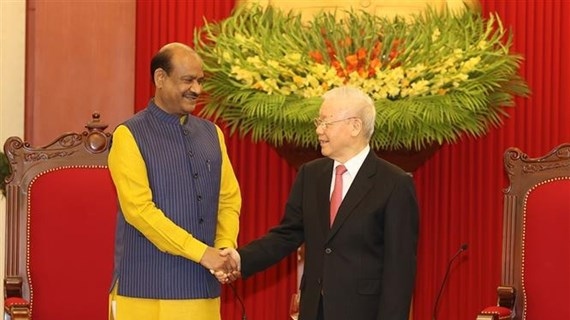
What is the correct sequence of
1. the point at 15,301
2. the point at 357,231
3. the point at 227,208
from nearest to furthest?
1. the point at 357,231
2. the point at 227,208
3. the point at 15,301

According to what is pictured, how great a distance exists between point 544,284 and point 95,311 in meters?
1.76

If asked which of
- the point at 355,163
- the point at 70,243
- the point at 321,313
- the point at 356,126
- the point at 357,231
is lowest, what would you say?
the point at 321,313

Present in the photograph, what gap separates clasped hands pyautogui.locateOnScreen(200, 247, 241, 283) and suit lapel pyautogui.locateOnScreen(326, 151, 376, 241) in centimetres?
36

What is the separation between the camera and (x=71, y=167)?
15.3 ft

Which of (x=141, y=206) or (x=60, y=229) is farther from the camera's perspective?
(x=60, y=229)

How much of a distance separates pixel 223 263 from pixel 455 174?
2.33 meters

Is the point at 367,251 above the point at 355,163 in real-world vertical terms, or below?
below

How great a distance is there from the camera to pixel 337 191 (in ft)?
12.1

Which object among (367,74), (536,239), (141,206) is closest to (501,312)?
(536,239)

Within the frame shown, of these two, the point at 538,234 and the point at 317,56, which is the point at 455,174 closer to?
the point at 538,234

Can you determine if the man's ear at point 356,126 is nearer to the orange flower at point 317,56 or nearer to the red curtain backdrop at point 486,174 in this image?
the orange flower at point 317,56

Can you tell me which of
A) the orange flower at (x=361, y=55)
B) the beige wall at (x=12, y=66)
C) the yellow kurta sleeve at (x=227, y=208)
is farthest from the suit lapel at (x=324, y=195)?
the beige wall at (x=12, y=66)

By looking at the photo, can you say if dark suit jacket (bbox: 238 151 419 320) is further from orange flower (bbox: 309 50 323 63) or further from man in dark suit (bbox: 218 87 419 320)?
orange flower (bbox: 309 50 323 63)

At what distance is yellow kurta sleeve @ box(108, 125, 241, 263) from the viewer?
3.58m
